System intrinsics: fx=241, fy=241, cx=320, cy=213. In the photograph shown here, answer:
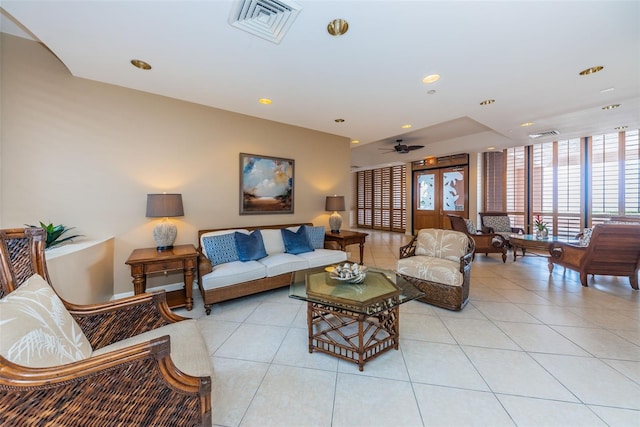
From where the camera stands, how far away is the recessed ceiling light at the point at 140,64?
2.42 metres

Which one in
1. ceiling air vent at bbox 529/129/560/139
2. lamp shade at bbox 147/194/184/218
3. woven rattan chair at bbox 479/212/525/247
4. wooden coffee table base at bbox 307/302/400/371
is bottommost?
wooden coffee table base at bbox 307/302/400/371

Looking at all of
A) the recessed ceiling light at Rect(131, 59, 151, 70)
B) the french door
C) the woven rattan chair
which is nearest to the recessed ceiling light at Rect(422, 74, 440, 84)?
the recessed ceiling light at Rect(131, 59, 151, 70)

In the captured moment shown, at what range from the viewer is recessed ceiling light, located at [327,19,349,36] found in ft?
6.19

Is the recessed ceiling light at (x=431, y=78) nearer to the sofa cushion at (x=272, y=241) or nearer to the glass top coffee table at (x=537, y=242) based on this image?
the sofa cushion at (x=272, y=241)

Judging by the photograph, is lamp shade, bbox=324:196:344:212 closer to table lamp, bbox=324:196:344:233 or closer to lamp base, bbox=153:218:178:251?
table lamp, bbox=324:196:344:233

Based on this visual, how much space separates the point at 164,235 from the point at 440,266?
11.2 feet

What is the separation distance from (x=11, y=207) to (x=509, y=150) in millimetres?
9562

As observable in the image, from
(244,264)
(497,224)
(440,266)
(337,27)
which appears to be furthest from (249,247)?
(497,224)

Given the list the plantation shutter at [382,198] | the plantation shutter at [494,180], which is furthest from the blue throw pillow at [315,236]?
the plantation shutter at [382,198]

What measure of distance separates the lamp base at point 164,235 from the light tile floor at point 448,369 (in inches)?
33.5

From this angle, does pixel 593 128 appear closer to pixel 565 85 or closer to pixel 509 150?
pixel 509 150

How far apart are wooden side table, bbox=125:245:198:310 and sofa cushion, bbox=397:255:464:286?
8.57ft

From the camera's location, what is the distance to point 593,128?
4.82 metres

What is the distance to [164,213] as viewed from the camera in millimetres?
2910
